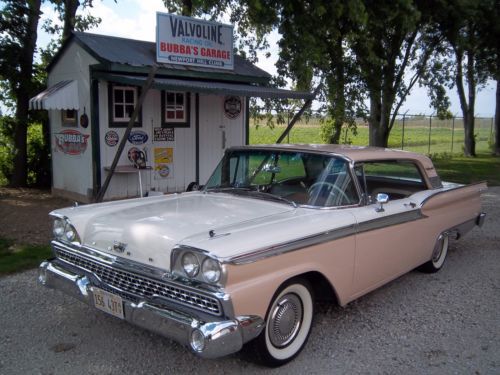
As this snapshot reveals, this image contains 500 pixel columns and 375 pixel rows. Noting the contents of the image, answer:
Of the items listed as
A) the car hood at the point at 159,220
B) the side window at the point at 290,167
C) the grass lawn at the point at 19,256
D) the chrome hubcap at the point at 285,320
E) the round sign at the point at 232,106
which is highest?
the round sign at the point at 232,106

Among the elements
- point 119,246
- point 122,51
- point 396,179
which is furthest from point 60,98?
point 119,246

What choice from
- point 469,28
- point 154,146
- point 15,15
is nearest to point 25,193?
point 154,146

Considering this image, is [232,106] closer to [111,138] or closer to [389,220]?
[111,138]

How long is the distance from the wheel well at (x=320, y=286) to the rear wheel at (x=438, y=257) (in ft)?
6.38

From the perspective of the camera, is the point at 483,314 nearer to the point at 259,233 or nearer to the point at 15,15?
the point at 259,233

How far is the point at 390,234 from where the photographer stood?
431cm

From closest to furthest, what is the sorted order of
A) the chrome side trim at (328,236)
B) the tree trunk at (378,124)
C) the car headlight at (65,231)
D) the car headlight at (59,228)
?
the chrome side trim at (328,236)
the car headlight at (65,231)
the car headlight at (59,228)
the tree trunk at (378,124)

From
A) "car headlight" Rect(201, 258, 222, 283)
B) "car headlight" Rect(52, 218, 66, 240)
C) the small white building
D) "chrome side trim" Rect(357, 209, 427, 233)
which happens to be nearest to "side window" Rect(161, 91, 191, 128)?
the small white building

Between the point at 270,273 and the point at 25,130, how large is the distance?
358 inches

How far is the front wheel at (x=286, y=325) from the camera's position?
3244 millimetres

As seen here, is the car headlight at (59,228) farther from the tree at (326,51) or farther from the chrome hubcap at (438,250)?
the tree at (326,51)

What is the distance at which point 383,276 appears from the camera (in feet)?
14.1

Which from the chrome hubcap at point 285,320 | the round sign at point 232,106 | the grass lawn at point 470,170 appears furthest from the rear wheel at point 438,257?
the grass lawn at point 470,170

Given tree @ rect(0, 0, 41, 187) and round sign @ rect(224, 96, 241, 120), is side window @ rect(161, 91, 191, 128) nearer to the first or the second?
round sign @ rect(224, 96, 241, 120)
